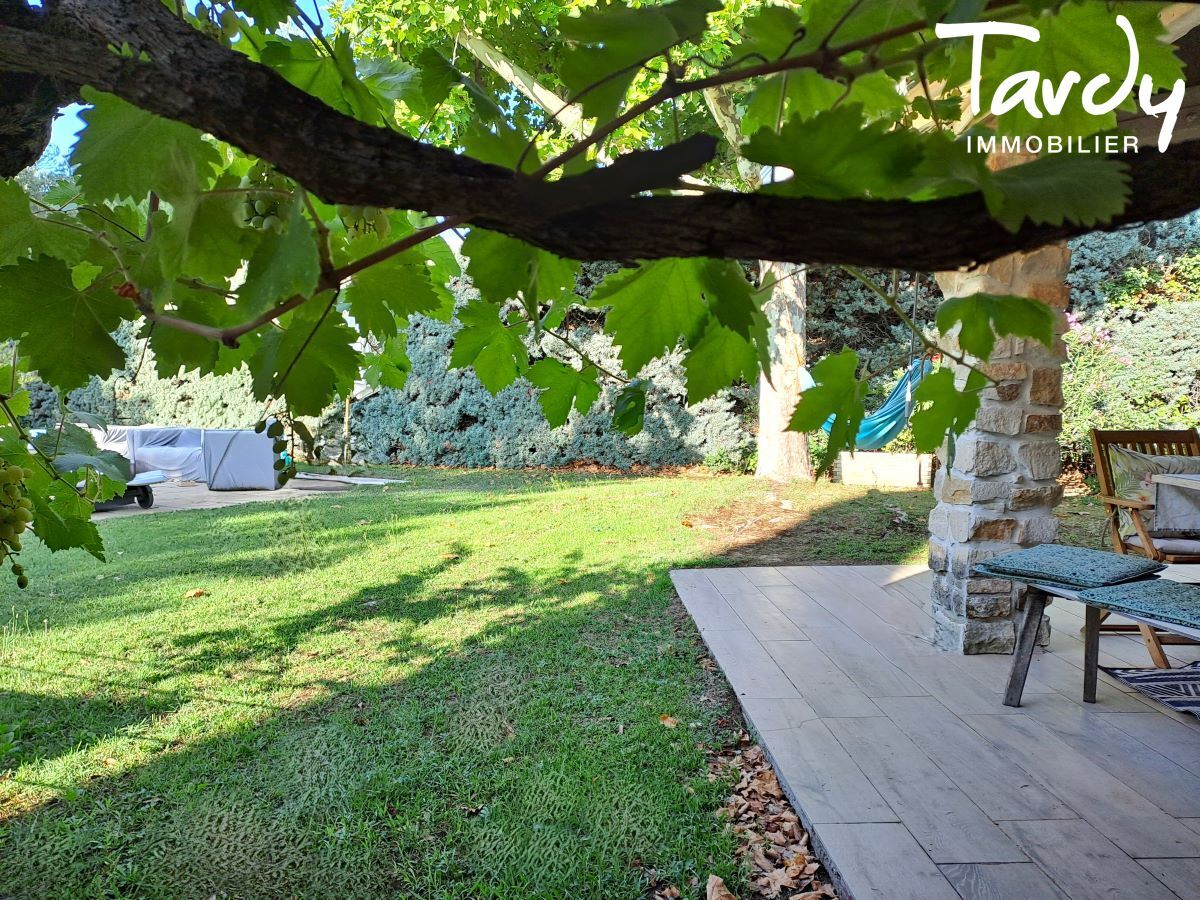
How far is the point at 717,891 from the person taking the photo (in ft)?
6.41

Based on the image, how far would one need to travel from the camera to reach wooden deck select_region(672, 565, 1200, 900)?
1.89 metres

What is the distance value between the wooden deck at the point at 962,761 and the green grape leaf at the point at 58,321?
1838 mm

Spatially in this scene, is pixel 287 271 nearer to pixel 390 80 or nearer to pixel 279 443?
pixel 279 443

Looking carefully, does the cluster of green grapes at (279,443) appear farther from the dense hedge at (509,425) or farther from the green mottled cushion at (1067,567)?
the dense hedge at (509,425)

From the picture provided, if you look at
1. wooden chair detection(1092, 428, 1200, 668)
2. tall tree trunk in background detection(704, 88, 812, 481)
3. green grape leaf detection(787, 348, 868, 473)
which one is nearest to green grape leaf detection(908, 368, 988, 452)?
green grape leaf detection(787, 348, 868, 473)

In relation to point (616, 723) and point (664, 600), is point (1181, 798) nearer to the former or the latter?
point (616, 723)

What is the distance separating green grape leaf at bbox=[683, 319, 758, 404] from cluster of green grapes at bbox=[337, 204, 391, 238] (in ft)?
0.91

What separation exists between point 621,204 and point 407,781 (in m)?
2.53

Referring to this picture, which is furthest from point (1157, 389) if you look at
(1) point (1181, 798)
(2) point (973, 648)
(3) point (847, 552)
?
(1) point (1181, 798)

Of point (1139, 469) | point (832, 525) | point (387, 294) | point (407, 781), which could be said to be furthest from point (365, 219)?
point (832, 525)

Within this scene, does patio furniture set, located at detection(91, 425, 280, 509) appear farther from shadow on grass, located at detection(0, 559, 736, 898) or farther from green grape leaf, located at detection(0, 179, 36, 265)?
green grape leaf, located at detection(0, 179, 36, 265)

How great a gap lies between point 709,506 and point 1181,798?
4853mm

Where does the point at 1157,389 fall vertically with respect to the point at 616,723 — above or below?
above

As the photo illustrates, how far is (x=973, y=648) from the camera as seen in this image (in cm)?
326
